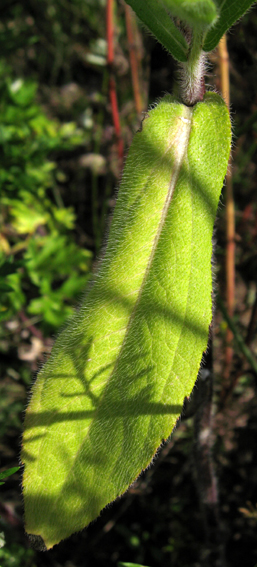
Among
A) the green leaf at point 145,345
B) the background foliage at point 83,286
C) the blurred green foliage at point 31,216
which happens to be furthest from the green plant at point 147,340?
the blurred green foliage at point 31,216

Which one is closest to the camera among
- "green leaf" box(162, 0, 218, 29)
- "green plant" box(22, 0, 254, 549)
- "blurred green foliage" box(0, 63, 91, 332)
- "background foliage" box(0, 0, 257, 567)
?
"green leaf" box(162, 0, 218, 29)

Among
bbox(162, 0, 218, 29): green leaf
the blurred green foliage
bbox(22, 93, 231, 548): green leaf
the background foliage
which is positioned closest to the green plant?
bbox(22, 93, 231, 548): green leaf

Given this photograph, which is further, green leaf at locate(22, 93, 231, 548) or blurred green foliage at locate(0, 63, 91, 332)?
blurred green foliage at locate(0, 63, 91, 332)

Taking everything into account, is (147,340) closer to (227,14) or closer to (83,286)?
(227,14)

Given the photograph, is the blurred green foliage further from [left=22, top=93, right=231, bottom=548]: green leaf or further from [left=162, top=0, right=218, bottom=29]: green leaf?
[left=162, top=0, right=218, bottom=29]: green leaf

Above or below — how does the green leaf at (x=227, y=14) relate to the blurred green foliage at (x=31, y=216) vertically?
above

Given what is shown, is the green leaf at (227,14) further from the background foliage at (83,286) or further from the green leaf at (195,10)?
the background foliage at (83,286)
